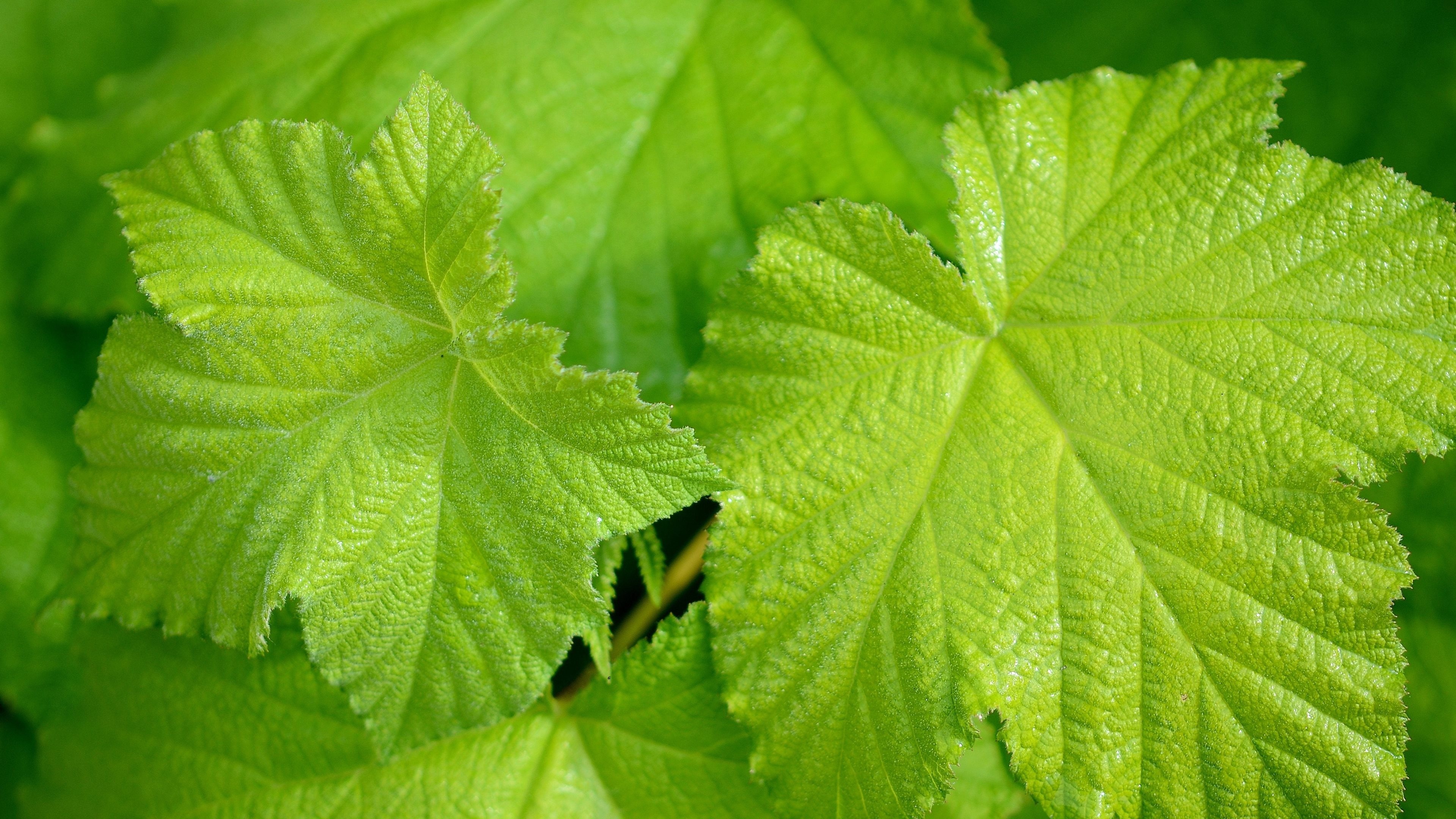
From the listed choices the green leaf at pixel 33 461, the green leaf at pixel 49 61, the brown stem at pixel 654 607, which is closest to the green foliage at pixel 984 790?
the brown stem at pixel 654 607

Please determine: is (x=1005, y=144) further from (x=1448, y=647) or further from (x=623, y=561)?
(x=1448, y=647)

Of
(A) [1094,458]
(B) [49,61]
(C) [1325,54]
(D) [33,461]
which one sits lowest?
(D) [33,461]

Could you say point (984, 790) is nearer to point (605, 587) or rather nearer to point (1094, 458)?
point (1094, 458)

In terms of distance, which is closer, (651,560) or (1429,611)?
(651,560)

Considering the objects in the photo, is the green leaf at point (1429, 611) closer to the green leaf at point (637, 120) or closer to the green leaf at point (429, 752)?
the green leaf at point (637, 120)

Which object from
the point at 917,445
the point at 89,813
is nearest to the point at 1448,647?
the point at 917,445

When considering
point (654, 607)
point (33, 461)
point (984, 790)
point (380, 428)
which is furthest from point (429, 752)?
point (33, 461)
